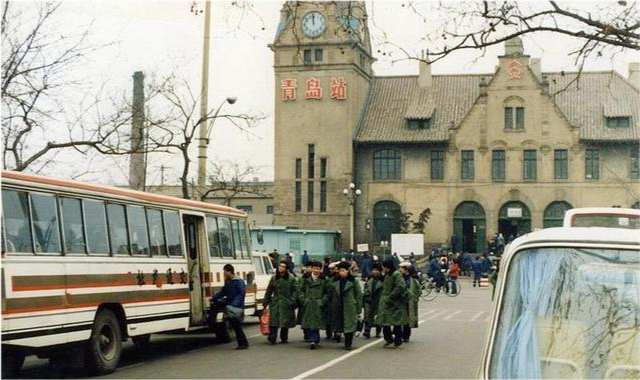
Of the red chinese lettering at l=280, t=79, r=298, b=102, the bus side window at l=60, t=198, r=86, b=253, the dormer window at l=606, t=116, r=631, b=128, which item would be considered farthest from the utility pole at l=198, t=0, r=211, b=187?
Answer: the dormer window at l=606, t=116, r=631, b=128

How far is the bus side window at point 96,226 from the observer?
13.7 metres

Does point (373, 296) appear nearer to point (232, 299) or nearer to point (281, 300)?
point (281, 300)

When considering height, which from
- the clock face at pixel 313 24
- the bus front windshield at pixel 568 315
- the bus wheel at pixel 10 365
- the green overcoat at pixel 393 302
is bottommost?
the bus wheel at pixel 10 365

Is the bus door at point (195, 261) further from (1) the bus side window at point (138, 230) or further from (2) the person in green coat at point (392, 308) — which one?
(2) the person in green coat at point (392, 308)

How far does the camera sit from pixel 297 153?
71.8 m

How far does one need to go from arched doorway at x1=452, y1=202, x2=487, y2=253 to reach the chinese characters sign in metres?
12.2

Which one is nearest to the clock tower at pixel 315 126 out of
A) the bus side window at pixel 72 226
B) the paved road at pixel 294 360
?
the paved road at pixel 294 360

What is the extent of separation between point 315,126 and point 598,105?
20924mm

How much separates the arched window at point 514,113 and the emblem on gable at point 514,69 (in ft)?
5.18

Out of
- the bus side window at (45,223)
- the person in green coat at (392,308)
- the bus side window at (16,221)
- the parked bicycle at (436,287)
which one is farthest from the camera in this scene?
the parked bicycle at (436,287)

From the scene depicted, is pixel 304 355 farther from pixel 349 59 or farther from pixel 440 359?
pixel 349 59

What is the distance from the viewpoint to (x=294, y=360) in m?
15.8

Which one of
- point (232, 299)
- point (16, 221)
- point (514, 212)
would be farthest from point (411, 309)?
point (514, 212)

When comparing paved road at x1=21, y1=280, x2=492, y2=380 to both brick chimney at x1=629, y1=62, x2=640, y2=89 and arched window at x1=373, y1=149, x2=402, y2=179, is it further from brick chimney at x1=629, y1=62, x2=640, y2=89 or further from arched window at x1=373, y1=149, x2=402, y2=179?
brick chimney at x1=629, y1=62, x2=640, y2=89
